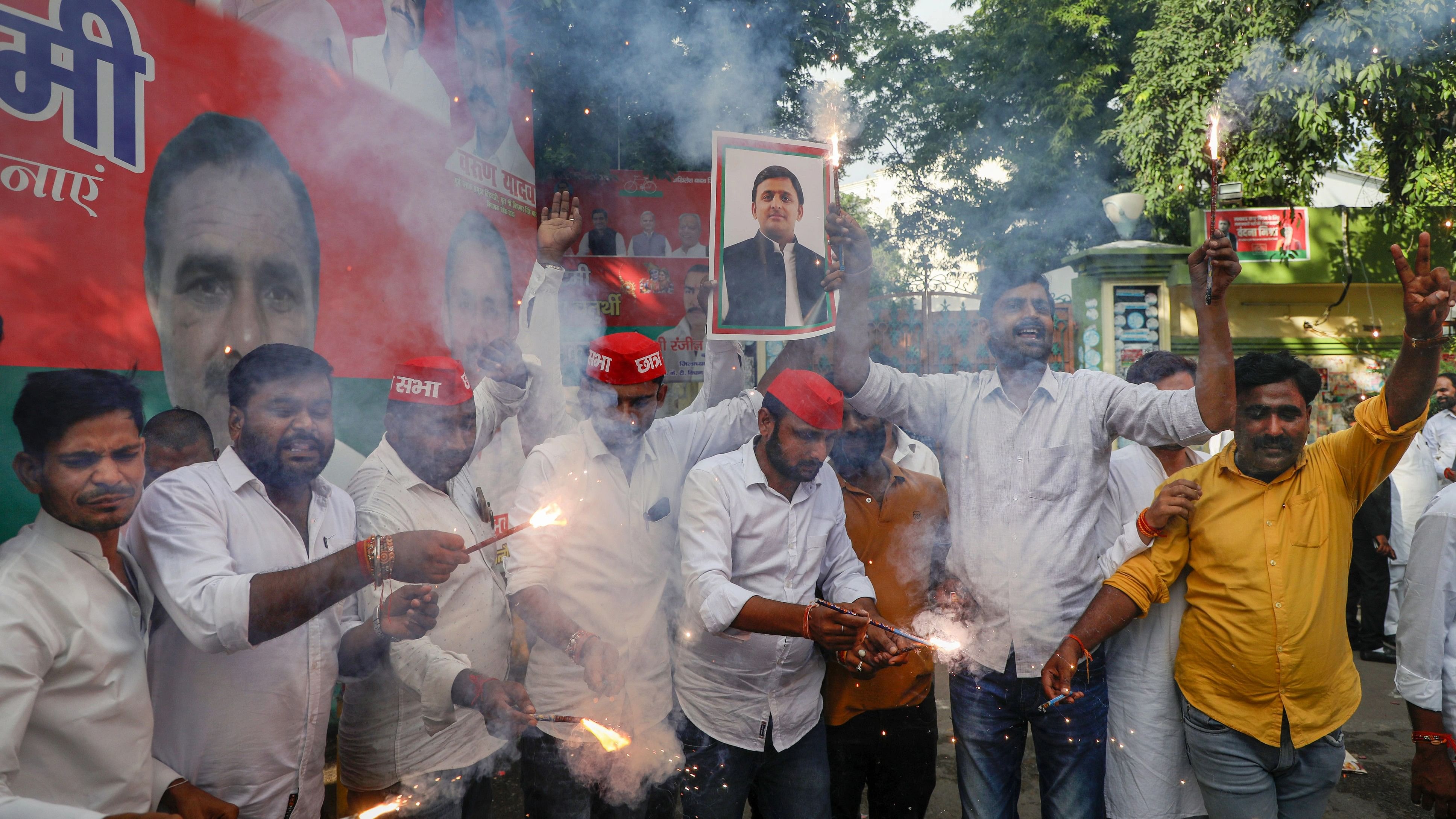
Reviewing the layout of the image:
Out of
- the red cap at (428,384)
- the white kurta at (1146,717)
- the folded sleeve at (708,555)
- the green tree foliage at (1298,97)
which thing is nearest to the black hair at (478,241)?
the red cap at (428,384)

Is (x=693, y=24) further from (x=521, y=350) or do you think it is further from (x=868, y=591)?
(x=868, y=591)

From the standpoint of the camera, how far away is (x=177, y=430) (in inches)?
123

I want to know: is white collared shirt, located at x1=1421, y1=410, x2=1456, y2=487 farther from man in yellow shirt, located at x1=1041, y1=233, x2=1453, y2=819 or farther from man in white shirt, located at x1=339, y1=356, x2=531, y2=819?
man in white shirt, located at x1=339, y1=356, x2=531, y2=819

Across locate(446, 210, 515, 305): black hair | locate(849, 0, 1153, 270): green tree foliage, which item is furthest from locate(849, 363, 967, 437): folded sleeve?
locate(849, 0, 1153, 270): green tree foliage

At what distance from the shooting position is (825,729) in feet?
10.3

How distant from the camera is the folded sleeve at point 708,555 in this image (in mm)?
2607

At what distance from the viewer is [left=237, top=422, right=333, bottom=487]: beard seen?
238cm

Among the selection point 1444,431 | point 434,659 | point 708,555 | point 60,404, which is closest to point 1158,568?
point 708,555

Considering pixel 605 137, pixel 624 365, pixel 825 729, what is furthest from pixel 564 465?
pixel 605 137

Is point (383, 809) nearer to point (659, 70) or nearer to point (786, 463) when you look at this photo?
point (786, 463)

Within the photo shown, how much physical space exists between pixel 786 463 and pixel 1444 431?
23.2ft

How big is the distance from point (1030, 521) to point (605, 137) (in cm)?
495

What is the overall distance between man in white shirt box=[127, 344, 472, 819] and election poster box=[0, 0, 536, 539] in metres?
0.68

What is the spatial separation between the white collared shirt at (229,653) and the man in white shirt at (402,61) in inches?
112
